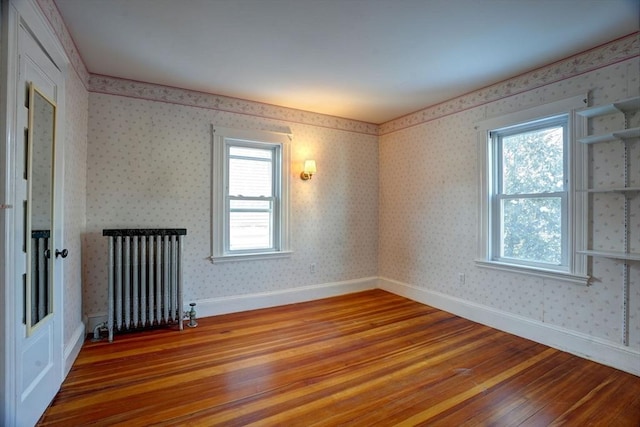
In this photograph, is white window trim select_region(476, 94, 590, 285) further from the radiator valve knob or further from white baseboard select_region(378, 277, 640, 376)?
the radiator valve knob

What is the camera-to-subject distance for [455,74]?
9.96ft

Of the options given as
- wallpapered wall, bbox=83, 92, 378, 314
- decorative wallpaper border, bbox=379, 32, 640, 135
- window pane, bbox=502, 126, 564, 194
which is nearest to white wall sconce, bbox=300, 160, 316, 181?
wallpapered wall, bbox=83, 92, 378, 314

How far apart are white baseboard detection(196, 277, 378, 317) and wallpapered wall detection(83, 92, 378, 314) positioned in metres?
0.07

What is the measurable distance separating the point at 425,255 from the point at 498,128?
1746mm

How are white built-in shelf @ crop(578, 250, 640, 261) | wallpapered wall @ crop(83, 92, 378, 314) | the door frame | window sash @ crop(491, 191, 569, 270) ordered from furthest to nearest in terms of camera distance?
wallpapered wall @ crop(83, 92, 378, 314) → window sash @ crop(491, 191, 569, 270) → white built-in shelf @ crop(578, 250, 640, 261) → the door frame

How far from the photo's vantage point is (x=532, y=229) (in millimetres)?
3059

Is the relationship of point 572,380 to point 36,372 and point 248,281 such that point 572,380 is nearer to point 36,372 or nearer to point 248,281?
point 248,281

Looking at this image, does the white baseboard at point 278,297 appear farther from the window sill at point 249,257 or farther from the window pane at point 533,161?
the window pane at point 533,161

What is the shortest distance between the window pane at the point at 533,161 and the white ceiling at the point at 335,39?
25.4 inches

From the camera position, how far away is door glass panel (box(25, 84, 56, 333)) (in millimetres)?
1671

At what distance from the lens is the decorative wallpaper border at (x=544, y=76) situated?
7.88 feet

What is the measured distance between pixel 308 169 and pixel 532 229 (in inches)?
102

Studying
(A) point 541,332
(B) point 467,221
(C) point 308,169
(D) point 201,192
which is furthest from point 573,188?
(D) point 201,192

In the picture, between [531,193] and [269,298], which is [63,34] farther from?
[531,193]
